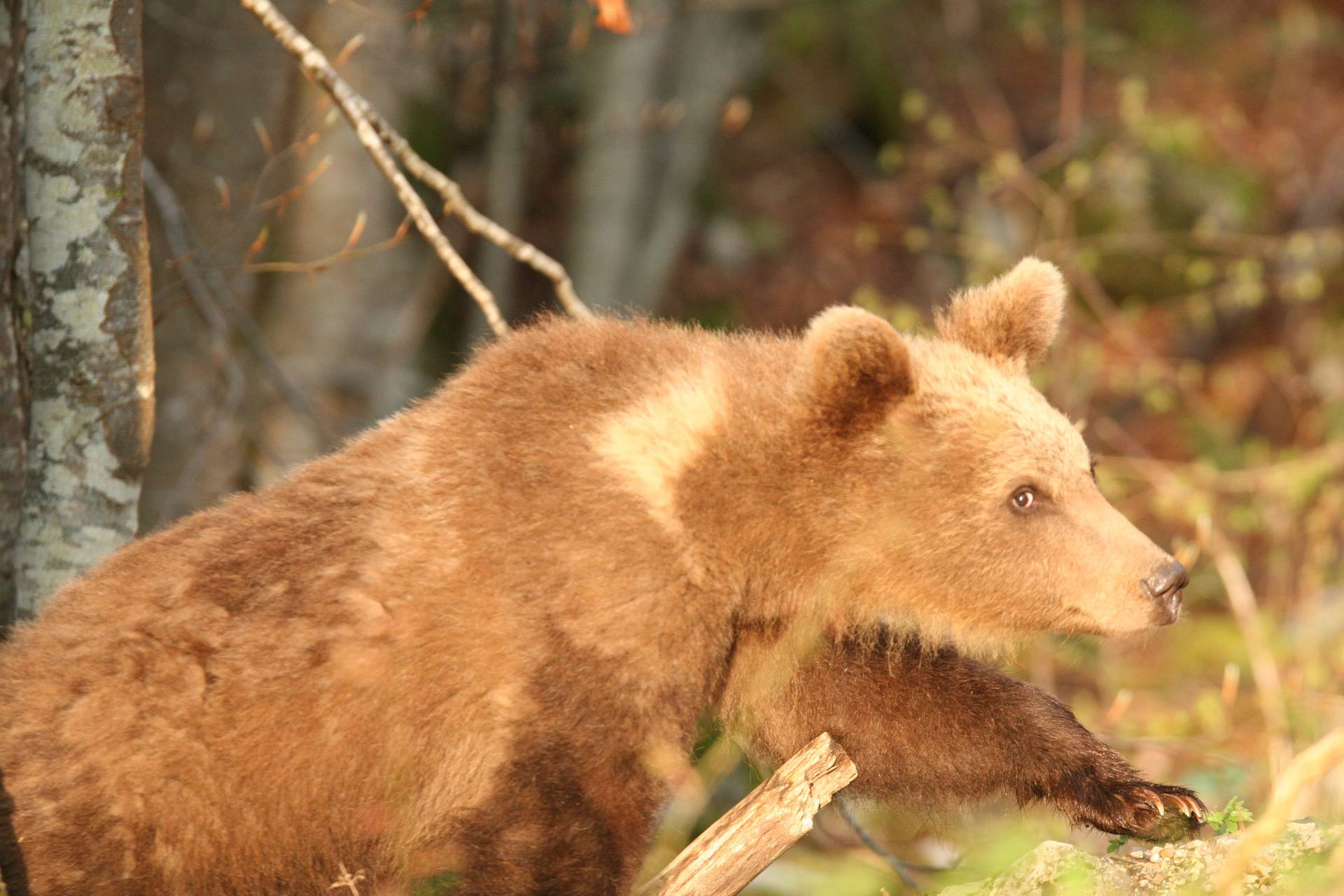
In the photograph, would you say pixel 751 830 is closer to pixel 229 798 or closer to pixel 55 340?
pixel 229 798

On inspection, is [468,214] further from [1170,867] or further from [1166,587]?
[1170,867]

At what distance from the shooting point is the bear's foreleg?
12.9ft

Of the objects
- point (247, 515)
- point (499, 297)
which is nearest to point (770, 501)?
point (247, 515)

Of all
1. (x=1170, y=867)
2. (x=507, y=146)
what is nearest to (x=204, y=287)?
(x=507, y=146)

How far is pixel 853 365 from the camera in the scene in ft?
12.4

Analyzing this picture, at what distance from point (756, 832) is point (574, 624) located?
783 millimetres

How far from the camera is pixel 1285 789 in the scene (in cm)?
263

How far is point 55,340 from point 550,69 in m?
7.46

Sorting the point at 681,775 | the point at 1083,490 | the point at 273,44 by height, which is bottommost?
the point at 681,775

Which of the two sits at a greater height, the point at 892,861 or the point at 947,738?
the point at 947,738

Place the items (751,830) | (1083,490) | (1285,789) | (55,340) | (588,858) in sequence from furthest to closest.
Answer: (55,340), (1083,490), (751,830), (588,858), (1285,789)

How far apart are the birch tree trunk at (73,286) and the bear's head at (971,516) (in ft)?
7.33

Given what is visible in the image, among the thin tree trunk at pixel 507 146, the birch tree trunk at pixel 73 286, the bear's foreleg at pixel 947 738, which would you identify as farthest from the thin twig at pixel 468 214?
the thin tree trunk at pixel 507 146

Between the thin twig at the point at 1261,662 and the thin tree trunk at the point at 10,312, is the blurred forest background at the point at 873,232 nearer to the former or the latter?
the thin twig at the point at 1261,662
